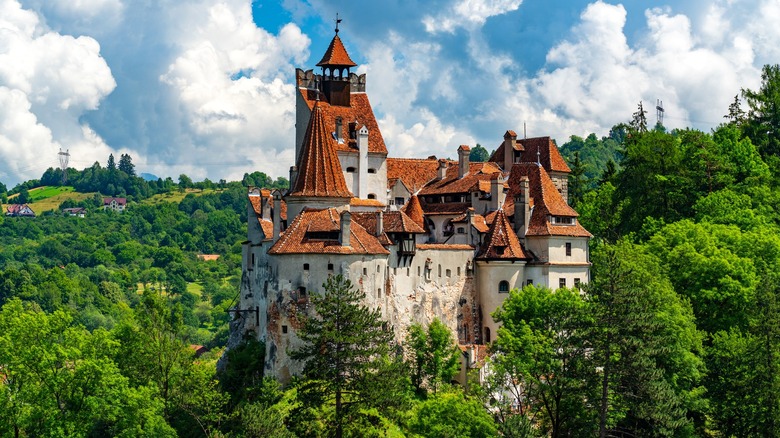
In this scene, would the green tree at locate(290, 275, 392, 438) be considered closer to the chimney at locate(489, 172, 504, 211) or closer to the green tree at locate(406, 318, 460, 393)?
the green tree at locate(406, 318, 460, 393)

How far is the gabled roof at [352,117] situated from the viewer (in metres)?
86.0

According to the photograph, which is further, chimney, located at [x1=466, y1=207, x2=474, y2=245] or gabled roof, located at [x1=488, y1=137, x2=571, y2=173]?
gabled roof, located at [x1=488, y1=137, x2=571, y2=173]

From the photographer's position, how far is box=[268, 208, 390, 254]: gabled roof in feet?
238

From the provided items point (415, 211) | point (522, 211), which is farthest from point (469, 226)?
point (415, 211)

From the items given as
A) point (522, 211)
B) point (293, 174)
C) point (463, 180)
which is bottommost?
point (522, 211)

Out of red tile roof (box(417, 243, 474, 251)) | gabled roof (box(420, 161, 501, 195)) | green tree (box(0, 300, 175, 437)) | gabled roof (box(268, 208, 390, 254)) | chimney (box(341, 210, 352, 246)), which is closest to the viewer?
gabled roof (box(268, 208, 390, 254))

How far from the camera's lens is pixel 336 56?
3514 inches

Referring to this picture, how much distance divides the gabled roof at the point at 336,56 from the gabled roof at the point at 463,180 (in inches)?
436

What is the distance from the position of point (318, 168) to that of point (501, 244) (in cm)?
1405

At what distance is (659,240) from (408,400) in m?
25.8

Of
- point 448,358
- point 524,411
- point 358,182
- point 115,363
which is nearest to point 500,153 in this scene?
point 358,182

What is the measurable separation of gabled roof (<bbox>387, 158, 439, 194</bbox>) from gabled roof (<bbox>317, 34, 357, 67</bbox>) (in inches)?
326

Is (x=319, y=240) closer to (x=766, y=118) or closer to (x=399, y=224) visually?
(x=399, y=224)

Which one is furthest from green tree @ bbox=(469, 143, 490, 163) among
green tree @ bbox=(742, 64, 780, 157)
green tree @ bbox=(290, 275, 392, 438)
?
green tree @ bbox=(290, 275, 392, 438)
